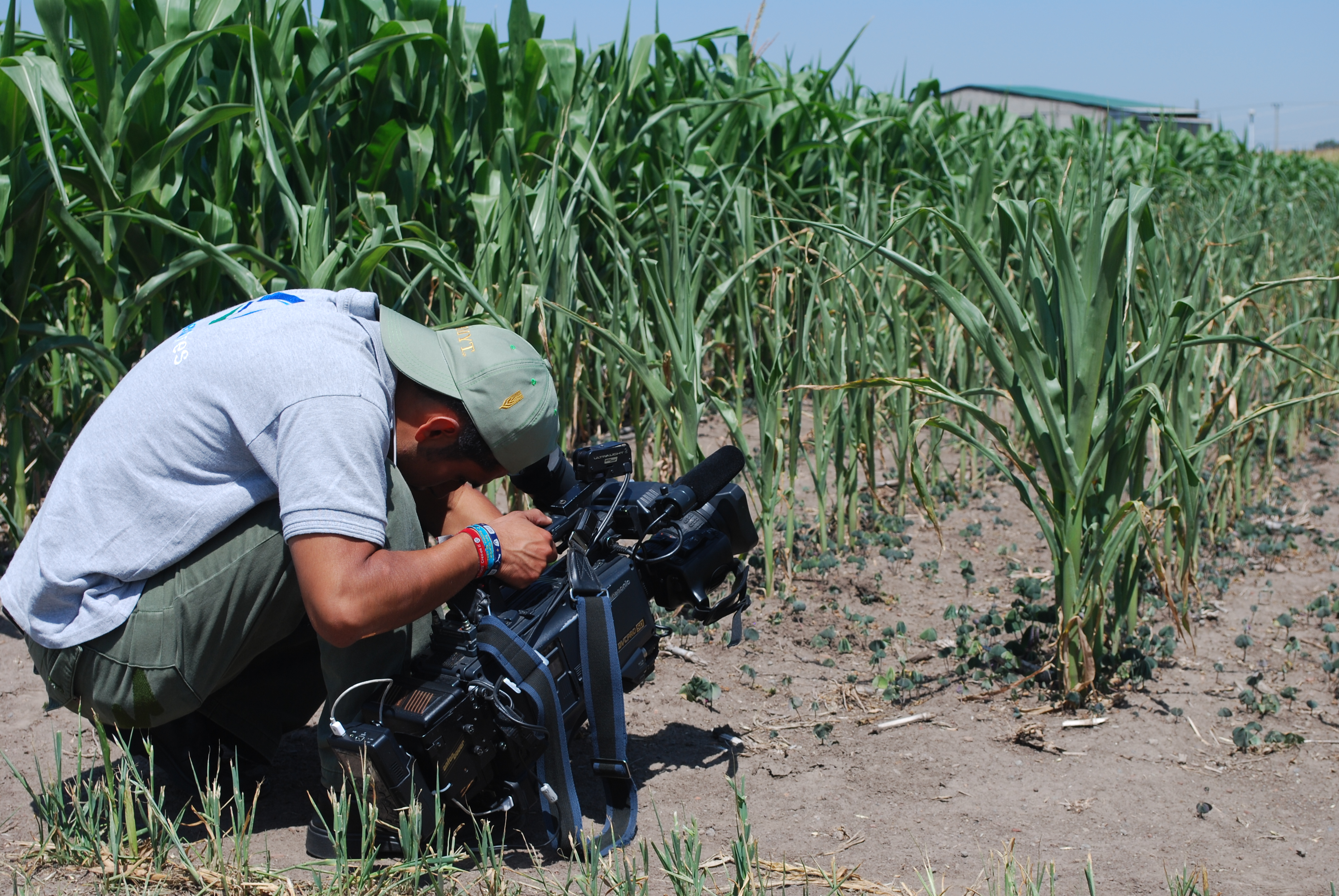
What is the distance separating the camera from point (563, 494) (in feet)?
6.32

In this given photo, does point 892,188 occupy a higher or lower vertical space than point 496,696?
higher

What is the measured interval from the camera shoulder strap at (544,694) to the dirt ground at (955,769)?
0.75ft

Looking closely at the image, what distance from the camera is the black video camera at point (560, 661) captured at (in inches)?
61.6

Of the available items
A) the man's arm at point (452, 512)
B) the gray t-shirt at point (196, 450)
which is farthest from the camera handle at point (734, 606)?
the gray t-shirt at point (196, 450)

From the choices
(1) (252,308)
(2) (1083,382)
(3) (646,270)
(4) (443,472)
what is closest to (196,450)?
(1) (252,308)

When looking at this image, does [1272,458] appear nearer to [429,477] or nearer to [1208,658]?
[1208,658]

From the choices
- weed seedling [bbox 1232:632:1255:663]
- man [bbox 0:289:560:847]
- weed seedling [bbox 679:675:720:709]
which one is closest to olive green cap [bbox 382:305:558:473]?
man [bbox 0:289:560:847]

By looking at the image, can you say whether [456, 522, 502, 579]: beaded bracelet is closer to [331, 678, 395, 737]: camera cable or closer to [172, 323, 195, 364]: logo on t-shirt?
[331, 678, 395, 737]: camera cable

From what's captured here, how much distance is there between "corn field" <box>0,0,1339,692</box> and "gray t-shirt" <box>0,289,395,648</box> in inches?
27.9

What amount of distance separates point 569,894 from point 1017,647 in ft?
4.06

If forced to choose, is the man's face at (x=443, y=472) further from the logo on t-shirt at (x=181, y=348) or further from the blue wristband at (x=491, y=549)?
the logo on t-shirt at (x=181, y=348)

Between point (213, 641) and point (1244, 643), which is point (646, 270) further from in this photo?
point (1244, 643)

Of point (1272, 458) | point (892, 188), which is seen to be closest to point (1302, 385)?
point (1272, 458)

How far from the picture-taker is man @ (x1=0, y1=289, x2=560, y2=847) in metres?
1.48
